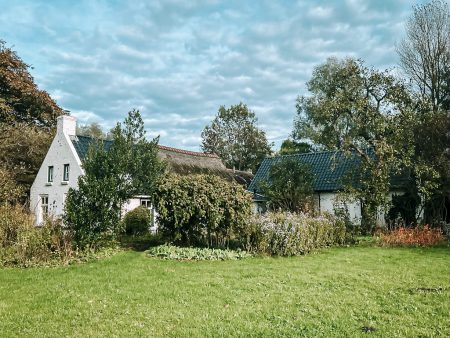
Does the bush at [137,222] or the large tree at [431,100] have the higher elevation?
the large tree at [431,100]

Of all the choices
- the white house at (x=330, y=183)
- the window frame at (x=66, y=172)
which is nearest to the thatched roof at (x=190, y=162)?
the white house at (x=330, y=183)

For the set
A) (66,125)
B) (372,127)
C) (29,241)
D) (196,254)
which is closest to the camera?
(29,241)

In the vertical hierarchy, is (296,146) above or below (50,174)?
above

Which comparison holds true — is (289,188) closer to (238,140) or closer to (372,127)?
(372,127)

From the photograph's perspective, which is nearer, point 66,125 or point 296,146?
point 66,125

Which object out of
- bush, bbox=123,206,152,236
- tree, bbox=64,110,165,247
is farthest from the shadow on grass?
bush, bbox=123,206,152,236

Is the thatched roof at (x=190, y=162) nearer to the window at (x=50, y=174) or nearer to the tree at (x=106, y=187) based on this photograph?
the window at (x=50, y=174)

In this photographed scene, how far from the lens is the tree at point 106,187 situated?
12.3m

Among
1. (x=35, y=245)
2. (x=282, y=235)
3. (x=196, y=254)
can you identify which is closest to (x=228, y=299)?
(x=196, y=254)

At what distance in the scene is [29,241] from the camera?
11.2 meters

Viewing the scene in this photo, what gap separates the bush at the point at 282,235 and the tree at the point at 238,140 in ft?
111

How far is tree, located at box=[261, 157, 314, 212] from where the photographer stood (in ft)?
66.2

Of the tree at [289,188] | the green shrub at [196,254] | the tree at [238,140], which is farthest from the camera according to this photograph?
the tree at [238,140]

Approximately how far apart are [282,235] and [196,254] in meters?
2.88
